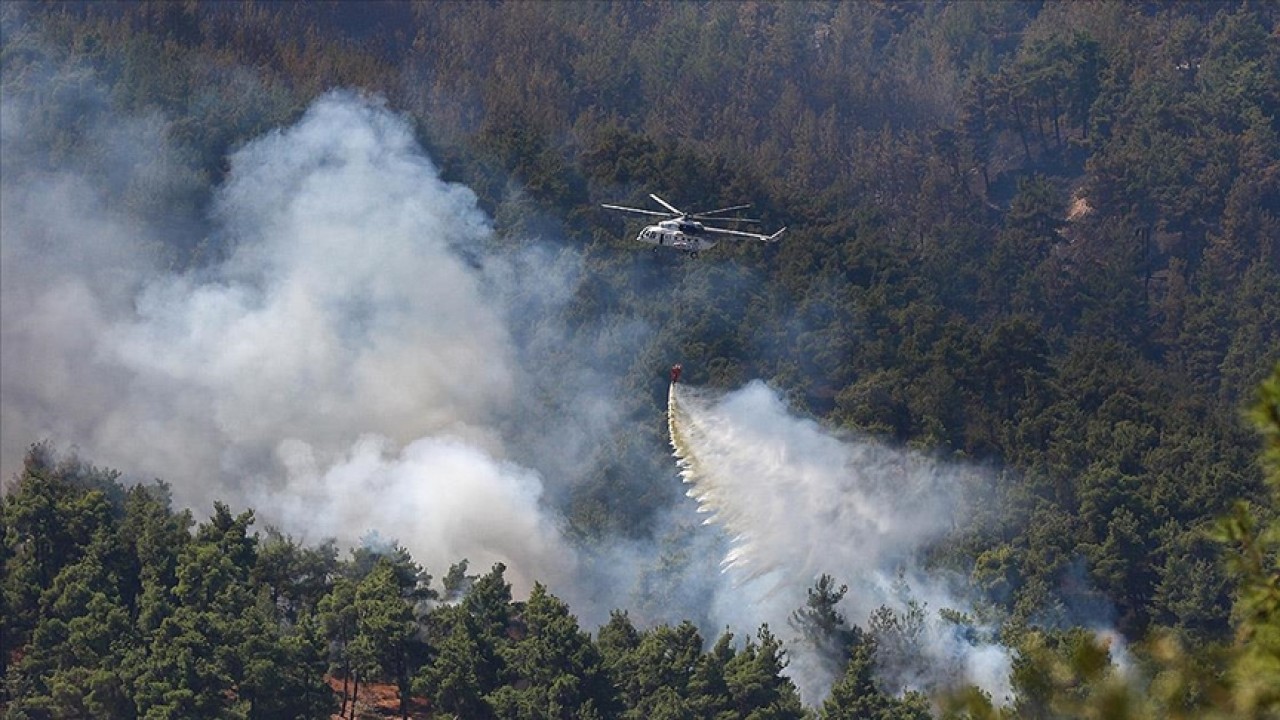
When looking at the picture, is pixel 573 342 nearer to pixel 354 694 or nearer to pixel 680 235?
pixel 680 235

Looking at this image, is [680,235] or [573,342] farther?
[573,342]

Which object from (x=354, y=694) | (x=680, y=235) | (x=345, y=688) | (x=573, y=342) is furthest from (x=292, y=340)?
(x=345, y=688)

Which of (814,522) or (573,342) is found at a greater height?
(573,342)

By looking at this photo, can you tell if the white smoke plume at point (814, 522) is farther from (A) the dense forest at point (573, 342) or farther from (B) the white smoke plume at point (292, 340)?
(B) the white smoke plume at point (292, 340)

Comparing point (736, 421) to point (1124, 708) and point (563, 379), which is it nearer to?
point (563, 379)

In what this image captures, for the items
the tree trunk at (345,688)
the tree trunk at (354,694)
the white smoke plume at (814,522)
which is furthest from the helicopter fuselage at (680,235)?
the tree trunk at (354,694)
